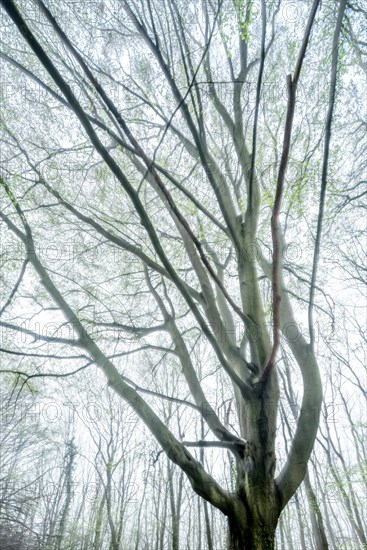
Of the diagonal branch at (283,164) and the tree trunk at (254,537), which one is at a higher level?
the diagonal branch at (283,164)

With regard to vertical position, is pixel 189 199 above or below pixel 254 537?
above

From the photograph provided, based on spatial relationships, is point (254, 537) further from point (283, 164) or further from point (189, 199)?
point (189, 199)

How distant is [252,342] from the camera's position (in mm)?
2088

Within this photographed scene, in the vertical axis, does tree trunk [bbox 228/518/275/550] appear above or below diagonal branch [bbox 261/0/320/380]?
below

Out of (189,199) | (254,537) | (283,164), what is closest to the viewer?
(283,164)

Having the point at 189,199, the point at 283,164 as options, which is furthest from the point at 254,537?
the point at 189,199

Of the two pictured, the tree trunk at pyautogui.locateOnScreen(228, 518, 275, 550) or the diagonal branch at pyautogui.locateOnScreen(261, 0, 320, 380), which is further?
the tree trunk at pyautogui.locateOnScreen(228, 518, 275, 550)

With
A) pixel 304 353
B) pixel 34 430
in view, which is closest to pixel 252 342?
pixel 304 353

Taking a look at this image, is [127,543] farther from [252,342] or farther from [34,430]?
[252,342]

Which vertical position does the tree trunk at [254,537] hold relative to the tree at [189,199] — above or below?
below

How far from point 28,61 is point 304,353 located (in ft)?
13.0

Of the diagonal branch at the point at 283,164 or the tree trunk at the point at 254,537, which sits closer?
the diagonal branch at the point at 283,164

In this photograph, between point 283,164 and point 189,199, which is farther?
point 189,199

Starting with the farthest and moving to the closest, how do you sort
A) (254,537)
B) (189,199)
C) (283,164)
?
(189,199) → (254,537) → (283,164)
